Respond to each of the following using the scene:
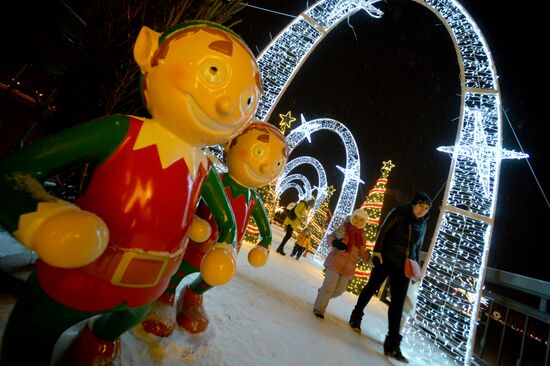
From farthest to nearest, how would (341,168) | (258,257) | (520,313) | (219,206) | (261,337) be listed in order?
(341,168)
(520,313)
(261,337)
(258,257)
(219,206)

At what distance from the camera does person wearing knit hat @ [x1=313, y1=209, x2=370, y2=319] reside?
11.7 feet

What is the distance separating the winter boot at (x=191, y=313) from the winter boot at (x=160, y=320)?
0.16 metres

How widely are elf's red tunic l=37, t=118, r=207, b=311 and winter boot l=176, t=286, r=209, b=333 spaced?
0.82 m

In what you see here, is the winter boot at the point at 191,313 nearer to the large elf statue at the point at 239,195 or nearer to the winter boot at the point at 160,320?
the large elf statue at the point at 239,195

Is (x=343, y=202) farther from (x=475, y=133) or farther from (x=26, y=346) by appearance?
(x=26, y=346)

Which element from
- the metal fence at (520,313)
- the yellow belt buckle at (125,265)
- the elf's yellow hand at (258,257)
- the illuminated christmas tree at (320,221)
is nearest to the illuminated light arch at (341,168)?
the metal fence at (520,313)

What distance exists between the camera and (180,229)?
45.8 inches

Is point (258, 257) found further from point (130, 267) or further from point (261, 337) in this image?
point (130, 267)

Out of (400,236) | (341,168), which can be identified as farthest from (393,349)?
(341,168)

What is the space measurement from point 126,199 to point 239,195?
1023 millimetres

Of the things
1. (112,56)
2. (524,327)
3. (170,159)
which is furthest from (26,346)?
(524,327)

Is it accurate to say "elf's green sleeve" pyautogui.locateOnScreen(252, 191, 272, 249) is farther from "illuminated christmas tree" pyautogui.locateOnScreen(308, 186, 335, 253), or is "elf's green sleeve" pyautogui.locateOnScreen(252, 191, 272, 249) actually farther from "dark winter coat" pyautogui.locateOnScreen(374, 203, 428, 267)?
"illuminated christmas tree" pyautogui.locateOnScreen(308, 186, 335, 253)

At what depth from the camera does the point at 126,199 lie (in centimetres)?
104

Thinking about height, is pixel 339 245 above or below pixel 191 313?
above
